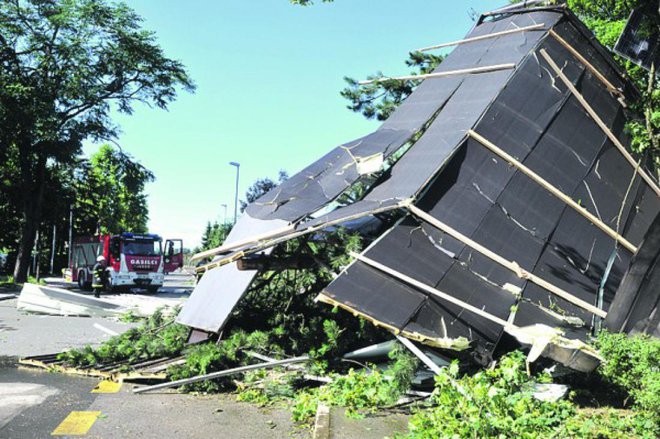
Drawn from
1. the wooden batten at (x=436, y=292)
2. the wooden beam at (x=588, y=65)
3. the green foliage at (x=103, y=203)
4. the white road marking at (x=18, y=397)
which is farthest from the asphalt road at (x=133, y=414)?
the green foliage at (x=103, y=203)

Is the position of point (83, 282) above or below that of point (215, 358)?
below

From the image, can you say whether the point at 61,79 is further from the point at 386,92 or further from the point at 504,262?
the point at 504,262

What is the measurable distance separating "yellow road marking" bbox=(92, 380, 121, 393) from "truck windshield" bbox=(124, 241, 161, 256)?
2017 centimetres

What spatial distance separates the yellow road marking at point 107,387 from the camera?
296 inches

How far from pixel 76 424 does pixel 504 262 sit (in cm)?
540

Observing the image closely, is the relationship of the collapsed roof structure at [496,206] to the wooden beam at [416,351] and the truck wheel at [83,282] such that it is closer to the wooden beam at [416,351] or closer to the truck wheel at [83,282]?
the wooden beam at [416,351]

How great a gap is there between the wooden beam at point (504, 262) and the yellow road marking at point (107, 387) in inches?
183

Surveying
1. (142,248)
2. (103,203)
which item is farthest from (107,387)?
(103,203)

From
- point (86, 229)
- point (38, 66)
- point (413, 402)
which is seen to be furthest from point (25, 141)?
point (413, 402)

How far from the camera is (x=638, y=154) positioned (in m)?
8.98

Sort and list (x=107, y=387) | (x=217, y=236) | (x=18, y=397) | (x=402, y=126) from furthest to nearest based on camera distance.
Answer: (x=217, y=236) → (x=402, y=126) → (x=107, y=387) → (x=18, y=397)

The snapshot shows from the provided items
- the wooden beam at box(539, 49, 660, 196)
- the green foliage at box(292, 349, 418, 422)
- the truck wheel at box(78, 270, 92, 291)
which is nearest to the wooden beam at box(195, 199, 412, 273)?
the green foliage at box(292, 349, 418, 422)

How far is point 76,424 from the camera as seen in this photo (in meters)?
6.14

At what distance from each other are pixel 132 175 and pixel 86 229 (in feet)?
66.0
